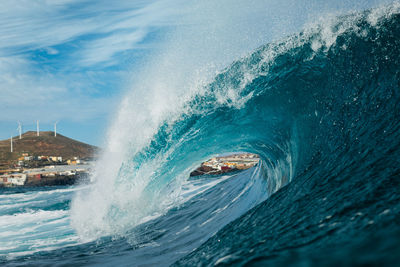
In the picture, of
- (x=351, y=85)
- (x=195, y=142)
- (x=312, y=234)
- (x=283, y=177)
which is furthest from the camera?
(x=195, y=142)

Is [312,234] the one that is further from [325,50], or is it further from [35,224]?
[35,224]

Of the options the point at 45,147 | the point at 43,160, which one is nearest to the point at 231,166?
the point at 43,160

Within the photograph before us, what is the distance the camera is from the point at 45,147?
235 feet

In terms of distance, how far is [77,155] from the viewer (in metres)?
70.8

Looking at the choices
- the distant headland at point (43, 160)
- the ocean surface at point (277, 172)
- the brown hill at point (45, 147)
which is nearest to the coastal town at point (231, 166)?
the ocean surface at point (277, 172)

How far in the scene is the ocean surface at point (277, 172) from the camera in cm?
165

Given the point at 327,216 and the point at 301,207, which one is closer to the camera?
the point at 327,216

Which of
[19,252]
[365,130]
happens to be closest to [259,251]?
[365,130]

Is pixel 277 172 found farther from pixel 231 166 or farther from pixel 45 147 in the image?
pixel 45 147

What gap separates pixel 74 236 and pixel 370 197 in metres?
6.83

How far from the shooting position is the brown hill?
219 ft

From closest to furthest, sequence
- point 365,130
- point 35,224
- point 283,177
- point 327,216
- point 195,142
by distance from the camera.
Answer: point 327,216 → point 365,130 → point 283,177 → point 195,142 → point 35,224

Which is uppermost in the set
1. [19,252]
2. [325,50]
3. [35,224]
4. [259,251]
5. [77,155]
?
[77,155]

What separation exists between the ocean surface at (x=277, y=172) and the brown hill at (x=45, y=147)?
6300cm
